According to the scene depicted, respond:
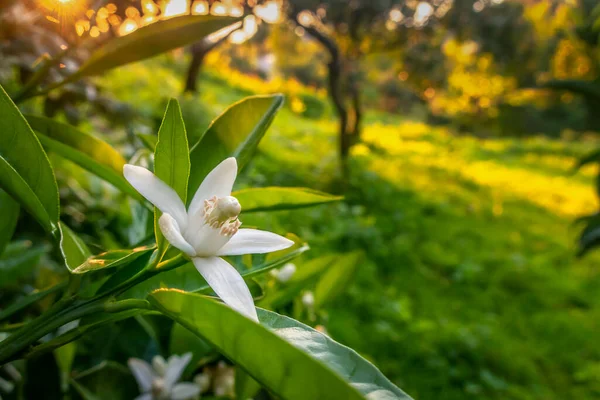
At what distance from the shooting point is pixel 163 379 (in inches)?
17.4

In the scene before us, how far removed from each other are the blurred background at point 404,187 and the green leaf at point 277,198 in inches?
3.6

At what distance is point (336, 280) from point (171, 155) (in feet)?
1.12

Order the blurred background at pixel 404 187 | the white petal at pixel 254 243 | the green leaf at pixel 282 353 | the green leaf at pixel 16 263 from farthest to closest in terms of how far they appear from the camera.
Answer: the blurred background at pixel 404 187
the green leaf at pixel 16 263
the white petal at pixel 254 243
the green leaf at pixel 282 353

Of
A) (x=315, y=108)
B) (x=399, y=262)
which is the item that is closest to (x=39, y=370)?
(x=399, y=262)

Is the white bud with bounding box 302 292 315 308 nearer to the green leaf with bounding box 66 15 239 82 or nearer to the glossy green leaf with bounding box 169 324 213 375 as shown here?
the glossy green leaf with bounding box 169 324 213 375

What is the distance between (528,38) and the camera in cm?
511

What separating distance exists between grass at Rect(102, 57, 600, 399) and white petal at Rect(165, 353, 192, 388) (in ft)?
0.49

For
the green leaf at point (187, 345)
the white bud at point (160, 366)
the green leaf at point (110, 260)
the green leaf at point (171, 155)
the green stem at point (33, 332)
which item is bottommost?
the white bud at point (160, 366)

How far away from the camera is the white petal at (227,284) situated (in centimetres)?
24

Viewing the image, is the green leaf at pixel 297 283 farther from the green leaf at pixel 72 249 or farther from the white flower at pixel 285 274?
the green leaf at pixel 72 249

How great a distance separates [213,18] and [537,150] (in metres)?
6.79

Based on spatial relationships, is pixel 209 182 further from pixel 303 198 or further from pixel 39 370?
pixel 39 370

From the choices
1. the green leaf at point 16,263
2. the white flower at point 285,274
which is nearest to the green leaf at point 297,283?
the white flower at point 285,274

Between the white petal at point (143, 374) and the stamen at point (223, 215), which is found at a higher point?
the stamen at point (223, 215)
